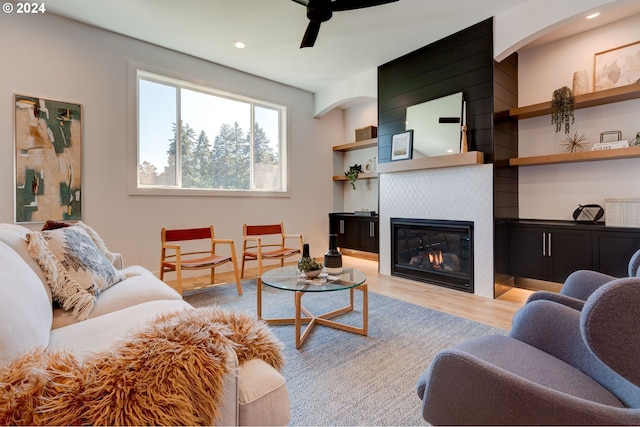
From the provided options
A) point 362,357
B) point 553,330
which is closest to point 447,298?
point 362,357

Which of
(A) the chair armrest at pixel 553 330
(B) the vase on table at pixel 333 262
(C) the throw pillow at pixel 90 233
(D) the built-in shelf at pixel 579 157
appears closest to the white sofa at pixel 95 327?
(C) the throw pillow at pixel 90 233

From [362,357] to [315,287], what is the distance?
0.53 m

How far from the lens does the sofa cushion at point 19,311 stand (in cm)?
82

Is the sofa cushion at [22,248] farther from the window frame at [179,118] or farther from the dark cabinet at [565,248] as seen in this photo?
the dark cabinet at [565,248]

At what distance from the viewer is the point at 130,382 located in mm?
705

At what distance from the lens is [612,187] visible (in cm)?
299

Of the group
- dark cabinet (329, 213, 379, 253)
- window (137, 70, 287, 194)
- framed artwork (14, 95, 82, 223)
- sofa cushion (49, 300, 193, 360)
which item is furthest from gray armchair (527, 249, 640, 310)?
framed artwork (14, 95, 82, 223)

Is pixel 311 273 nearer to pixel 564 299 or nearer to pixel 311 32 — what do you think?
pixel 564 299

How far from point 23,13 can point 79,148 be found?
128 centimetres

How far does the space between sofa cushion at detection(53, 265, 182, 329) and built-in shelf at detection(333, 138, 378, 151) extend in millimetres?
3912

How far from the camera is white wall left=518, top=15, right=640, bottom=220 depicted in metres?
2.93

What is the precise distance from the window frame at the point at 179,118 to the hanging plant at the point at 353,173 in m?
1.06

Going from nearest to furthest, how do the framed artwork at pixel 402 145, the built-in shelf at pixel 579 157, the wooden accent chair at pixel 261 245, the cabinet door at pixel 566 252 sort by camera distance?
the built-in shelf at pixel 579 157, the cabinet door at pixel 566 252, the wooden accent chair at pixel 261 245, the framed artwork at pixel 402 145

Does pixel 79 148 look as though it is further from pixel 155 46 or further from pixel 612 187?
pixel 612 187
